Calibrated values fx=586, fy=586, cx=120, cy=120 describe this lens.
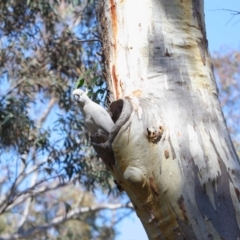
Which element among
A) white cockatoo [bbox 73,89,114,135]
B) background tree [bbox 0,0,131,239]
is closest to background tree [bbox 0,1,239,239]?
background tree [bbox 0,0,131,239]

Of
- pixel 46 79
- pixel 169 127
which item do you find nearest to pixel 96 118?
pixel 169 127

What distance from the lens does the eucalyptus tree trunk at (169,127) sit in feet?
5.00

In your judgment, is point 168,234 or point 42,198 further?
point 42,198

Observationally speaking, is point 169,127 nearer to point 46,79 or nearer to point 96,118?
point 96,118

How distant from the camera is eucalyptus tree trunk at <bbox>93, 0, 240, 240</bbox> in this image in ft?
5.00

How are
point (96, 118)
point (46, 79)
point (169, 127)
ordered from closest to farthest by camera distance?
point (169, 127), point (96, 118), point (46, 79)

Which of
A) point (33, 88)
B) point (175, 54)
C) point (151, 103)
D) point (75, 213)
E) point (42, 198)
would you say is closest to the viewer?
point (151, 103)

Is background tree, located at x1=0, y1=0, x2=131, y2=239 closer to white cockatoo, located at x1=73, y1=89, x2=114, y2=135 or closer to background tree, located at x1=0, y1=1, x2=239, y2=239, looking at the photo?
background tree, located at x1=0, y1=1, x2=239, y2=239

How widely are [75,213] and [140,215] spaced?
819 cm

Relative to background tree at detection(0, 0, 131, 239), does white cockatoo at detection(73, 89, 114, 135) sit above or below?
below

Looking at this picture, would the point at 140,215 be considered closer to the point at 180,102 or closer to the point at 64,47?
the point at 180,102

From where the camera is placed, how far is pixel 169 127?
1621mm

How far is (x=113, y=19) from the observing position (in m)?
1.94

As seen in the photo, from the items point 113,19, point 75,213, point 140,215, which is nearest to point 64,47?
point 75,213
